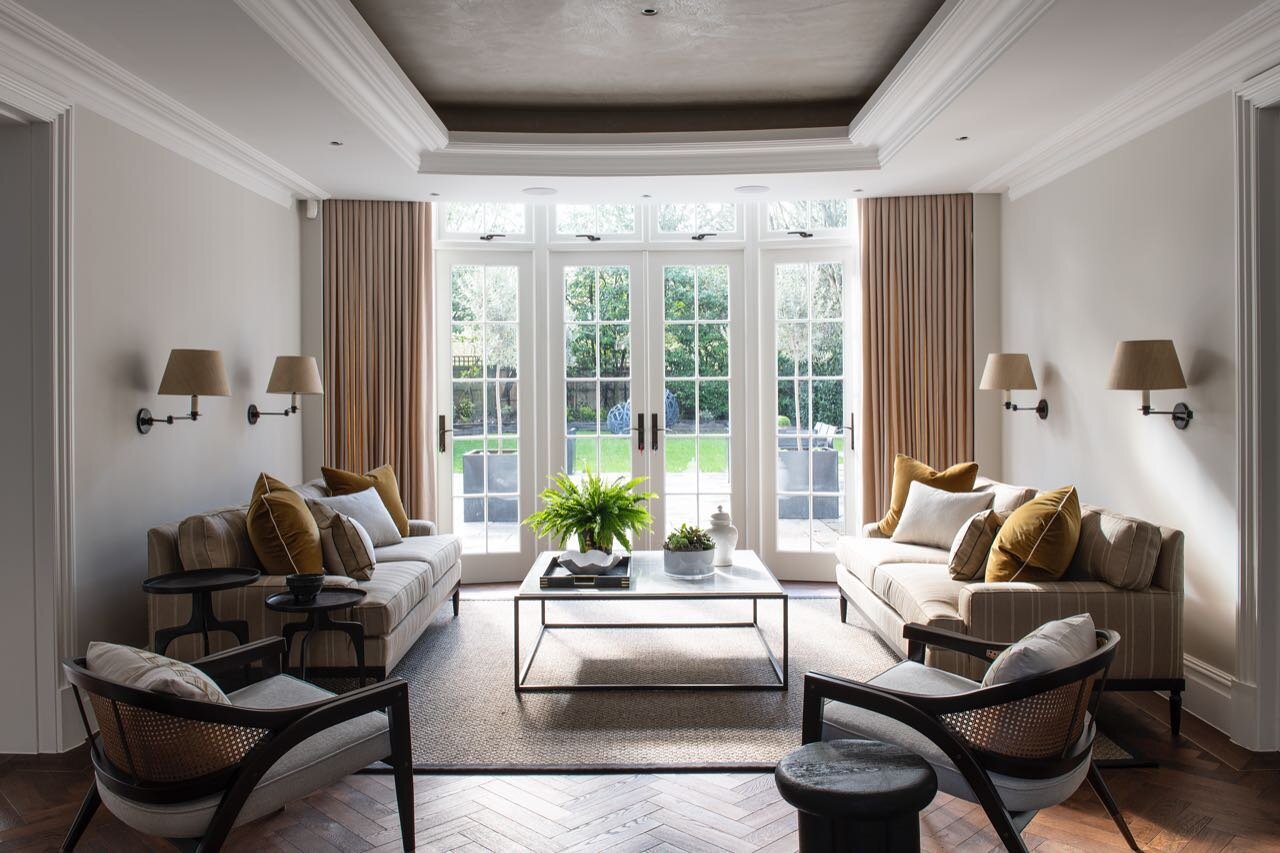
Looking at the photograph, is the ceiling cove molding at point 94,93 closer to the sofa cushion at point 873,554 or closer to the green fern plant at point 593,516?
the green fern plant at point 593,516

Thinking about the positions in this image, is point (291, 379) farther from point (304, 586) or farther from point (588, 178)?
point (588, 178)

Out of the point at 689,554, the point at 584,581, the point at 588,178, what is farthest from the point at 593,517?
the point at 588,178

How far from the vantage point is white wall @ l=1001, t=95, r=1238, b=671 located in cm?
360

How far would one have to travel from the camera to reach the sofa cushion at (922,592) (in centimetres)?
363

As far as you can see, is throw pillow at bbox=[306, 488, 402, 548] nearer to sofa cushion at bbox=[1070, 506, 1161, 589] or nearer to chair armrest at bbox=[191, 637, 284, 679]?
chair armrest at bbox=[191, 637, 284, 679]

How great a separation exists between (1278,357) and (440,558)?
4.01 m

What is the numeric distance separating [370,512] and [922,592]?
2991 millimetres

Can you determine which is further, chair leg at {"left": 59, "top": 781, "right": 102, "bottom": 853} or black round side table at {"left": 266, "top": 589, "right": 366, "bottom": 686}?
black round side table at {"left": 266, "top": 589, "right": 366, "bottom": 686}

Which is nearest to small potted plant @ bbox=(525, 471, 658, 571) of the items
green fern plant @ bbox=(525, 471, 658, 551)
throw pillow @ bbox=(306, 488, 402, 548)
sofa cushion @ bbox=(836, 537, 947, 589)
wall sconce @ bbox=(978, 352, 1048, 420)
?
green fern plant @ bbox=(525, 471, 658, 551)

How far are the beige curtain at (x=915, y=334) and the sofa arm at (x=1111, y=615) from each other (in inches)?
101

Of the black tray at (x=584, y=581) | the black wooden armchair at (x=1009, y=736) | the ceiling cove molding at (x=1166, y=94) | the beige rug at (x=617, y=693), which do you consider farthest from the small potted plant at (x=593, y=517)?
the ceiling cove molding at (x=1166, y=94)

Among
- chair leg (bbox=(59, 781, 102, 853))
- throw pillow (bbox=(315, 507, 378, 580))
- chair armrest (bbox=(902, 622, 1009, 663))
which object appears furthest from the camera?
throw pillow (bbox=(315, 507, 378, 580))

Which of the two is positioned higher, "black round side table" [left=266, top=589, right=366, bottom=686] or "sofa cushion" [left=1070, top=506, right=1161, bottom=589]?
"sofa cushion" [left=1070, top=506, right=1161, bottom=589]

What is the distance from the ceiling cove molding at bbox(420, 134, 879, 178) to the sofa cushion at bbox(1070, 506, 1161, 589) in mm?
2596
